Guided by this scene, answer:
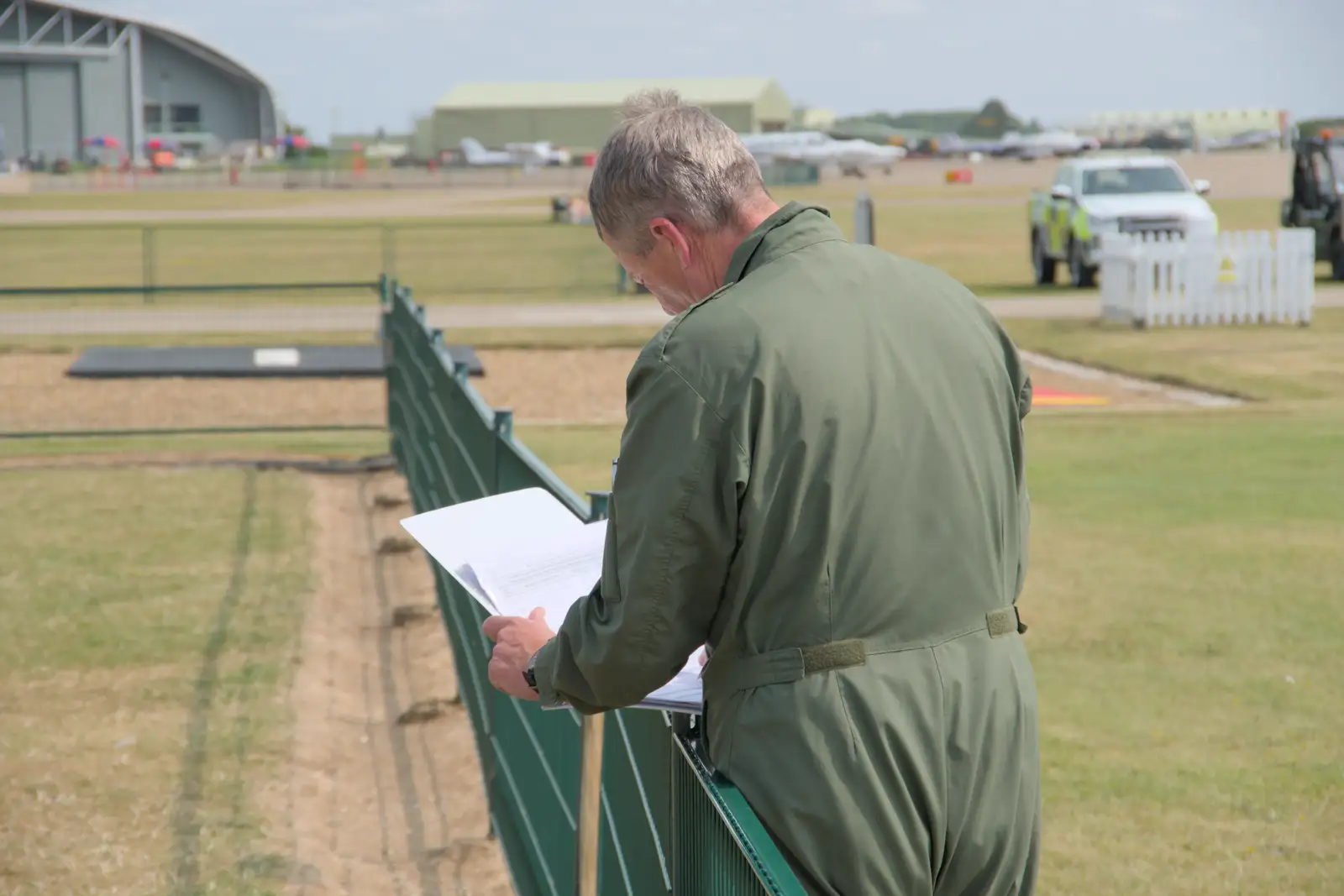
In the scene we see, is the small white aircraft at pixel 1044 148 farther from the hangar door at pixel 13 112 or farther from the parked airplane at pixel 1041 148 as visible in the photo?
the hangar door at pixel 13 112

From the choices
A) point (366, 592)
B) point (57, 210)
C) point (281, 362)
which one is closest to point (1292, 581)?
point (366, 592)

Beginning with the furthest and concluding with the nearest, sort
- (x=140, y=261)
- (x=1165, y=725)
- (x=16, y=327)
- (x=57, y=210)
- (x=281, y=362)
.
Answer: (x=57, y=210), (x=140, y=261), (x=16, y=327), (x=281, y=362), (x=1165, y=725)

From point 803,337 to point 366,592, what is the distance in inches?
266

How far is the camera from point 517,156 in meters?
106

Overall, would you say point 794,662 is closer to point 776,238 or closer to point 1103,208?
point 776,238

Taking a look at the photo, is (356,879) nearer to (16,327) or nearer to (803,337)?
(803,337)

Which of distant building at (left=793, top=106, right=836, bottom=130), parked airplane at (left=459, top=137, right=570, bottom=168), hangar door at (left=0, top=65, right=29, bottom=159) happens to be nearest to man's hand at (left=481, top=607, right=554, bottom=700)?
parked airplane at (left=459, top=137, right=570, bottom=168)

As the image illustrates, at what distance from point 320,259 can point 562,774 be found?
27.8 metres

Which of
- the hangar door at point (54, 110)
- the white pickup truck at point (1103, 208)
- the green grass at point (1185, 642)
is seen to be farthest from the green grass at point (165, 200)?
the green grass at point (1185, 642)

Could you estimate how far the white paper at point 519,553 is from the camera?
2479mm

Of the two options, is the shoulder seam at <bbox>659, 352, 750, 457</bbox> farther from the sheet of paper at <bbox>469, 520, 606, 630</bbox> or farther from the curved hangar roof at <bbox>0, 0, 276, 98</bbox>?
the curved hangar roof at <bbox>0, 0, 276, 98</bbox>

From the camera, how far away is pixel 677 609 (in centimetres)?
204

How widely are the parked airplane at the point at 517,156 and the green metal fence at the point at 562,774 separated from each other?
9111cm

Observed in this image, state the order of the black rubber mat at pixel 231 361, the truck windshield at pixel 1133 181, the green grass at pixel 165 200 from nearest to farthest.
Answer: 1. the black rubber mat at pixel 231 361
2. the truck windshield at pixel 1133 181
3. the green grass at pixel 165 200
